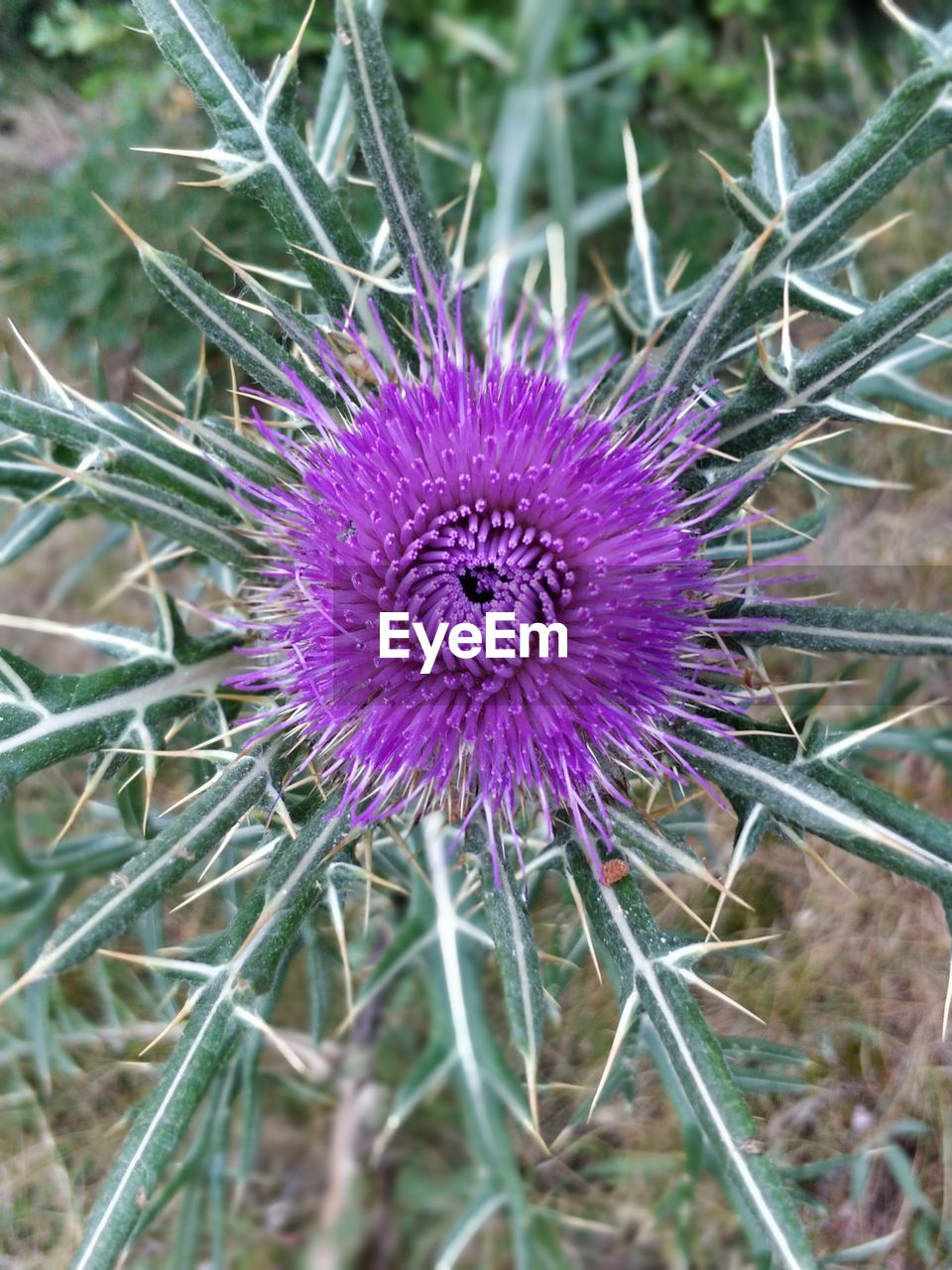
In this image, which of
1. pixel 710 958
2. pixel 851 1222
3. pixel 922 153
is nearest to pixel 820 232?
pixel 922 153

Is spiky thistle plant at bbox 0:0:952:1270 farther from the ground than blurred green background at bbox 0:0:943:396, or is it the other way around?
blurred green background at bbox 0:0:943:396

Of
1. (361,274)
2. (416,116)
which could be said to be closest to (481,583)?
(361,274)

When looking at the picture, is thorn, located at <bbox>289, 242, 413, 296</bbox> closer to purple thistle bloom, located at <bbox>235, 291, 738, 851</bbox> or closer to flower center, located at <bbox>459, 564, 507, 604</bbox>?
purple thistle bloom, located at <bbox>235, 291, 738, 851</bbox>

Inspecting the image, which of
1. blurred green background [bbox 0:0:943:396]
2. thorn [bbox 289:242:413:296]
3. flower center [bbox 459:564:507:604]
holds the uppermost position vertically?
blurred green background [bbox 0:0:943:396]

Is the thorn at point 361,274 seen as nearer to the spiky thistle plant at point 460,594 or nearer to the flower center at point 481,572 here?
the spiky thistle plant at point 460,594

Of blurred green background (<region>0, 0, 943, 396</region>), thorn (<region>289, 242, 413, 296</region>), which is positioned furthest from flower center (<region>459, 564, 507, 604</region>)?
blurred green background (<region>0, 0, 943, 396</region>)

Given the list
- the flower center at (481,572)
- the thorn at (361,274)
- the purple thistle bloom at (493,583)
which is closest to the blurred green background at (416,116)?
the thorn at (361,274)

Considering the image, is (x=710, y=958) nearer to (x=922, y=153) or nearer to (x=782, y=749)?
(x=782, y=749)

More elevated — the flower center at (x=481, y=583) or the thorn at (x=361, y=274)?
the thorn at (x=361, y=274)
